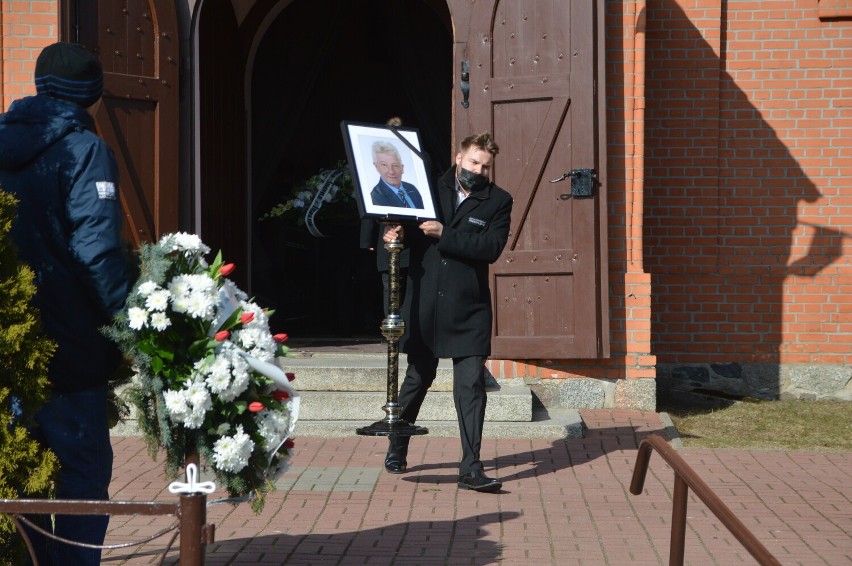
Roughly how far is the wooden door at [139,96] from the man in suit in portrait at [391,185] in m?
2.62

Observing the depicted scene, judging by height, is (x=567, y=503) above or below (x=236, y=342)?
below

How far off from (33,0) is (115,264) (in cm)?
555

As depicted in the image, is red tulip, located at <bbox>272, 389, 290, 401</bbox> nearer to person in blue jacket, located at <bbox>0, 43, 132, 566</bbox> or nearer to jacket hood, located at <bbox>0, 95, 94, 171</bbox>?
person in blue jacket, located at <bbox>0, 43, 132, 566</bbox>

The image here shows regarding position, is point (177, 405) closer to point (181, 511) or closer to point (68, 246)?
point (68, 246)

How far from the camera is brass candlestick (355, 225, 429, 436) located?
21.4ft

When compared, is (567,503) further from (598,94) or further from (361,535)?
(598,94)

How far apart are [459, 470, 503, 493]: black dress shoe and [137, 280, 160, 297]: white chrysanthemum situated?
2907 millimetres

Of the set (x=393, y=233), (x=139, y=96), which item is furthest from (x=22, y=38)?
(x=393, y=233)

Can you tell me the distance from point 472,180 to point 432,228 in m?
0.37

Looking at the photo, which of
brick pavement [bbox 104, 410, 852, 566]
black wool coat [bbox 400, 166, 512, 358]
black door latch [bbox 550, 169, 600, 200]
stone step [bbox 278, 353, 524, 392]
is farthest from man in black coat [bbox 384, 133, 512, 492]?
black door latch [bbox 550, 169, 600, 200]

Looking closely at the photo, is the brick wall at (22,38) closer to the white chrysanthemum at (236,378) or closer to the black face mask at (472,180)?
the black face mask at (472,180)

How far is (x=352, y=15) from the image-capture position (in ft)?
41.9

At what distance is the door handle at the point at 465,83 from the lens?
8867 millimetres

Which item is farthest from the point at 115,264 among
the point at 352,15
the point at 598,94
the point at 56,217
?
the point at 352,15
